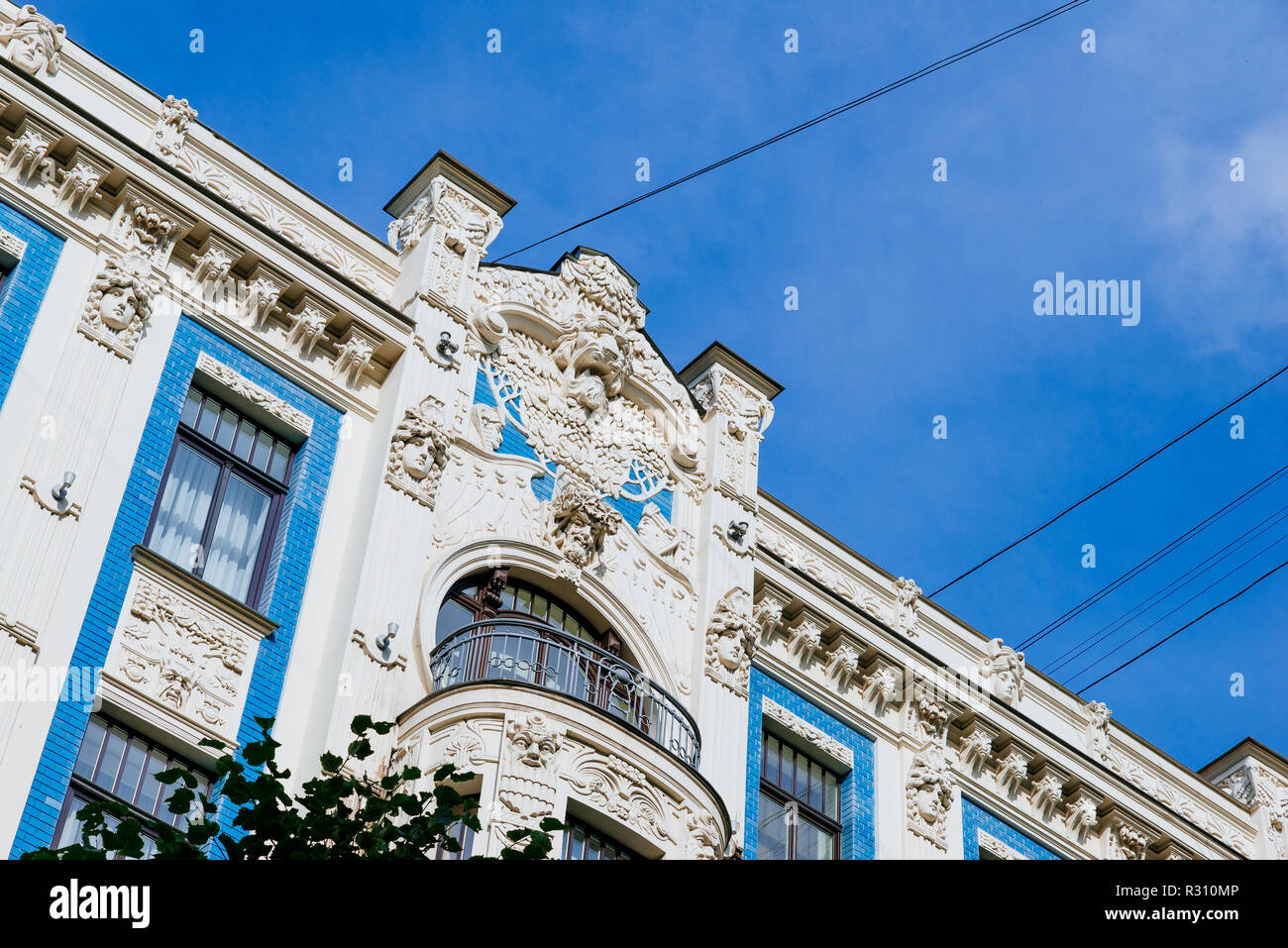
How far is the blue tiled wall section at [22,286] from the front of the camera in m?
18.2

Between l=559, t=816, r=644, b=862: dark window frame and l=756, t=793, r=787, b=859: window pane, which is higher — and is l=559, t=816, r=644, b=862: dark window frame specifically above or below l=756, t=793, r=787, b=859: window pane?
below

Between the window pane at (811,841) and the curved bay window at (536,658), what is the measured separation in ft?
9.39

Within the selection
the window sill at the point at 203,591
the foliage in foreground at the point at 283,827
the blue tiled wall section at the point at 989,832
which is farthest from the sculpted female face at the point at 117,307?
the blue tiled wall section at the point at 989,832

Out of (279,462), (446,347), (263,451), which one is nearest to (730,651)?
(446,347)

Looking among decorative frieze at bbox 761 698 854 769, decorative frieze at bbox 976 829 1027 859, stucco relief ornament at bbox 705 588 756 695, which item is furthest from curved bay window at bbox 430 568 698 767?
decorative frieze at bbox 976 829 1027 859

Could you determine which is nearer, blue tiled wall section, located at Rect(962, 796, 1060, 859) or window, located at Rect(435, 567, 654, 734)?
window, located at Rect(435, 567, 654, 734)

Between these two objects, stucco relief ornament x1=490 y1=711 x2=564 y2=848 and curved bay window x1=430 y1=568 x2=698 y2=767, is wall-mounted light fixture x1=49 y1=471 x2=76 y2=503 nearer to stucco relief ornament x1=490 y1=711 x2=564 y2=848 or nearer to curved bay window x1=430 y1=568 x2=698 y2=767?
curved bay window x1=430 y1=568 x2=698 y2=767

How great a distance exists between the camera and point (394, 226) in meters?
23.5

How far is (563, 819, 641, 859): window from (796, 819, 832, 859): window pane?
13.5 ft

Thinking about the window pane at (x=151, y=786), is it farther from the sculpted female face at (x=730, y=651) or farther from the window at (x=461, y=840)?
the sculpted female face at (x=730, y=651)

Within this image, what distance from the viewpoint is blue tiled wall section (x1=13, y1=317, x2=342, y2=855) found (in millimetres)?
15820

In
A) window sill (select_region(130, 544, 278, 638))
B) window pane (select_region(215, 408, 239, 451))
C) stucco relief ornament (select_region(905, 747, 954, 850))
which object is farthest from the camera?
stucco relief ornament (select_region(905, 747, 954, 850))
